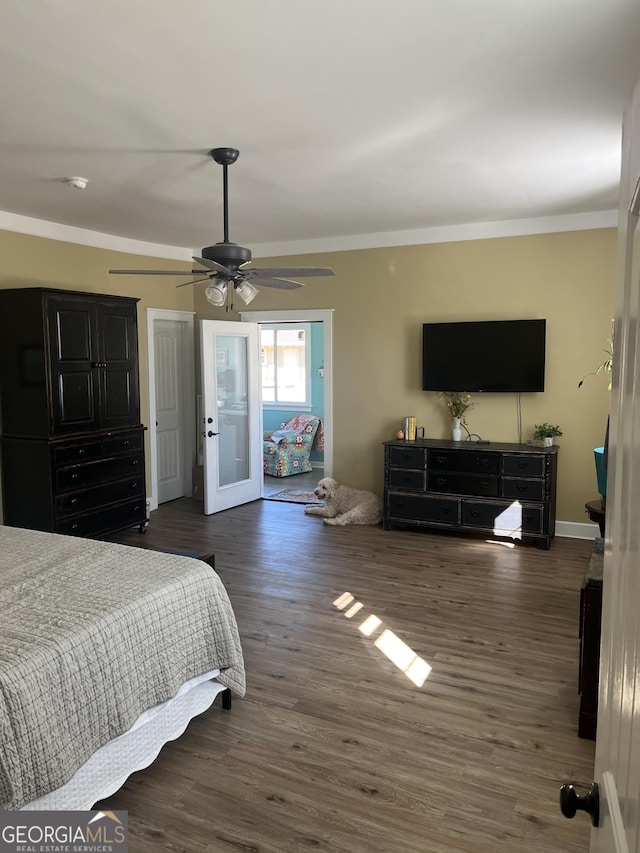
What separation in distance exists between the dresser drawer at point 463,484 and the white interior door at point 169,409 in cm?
311

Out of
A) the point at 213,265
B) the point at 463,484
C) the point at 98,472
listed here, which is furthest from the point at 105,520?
the point at 463,484

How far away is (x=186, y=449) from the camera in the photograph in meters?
7.59

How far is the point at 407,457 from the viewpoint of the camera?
596 cm

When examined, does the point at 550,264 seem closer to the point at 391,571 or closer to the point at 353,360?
the point at 353,360

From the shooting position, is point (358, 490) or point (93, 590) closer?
point (93, 590)

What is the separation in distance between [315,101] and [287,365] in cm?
692

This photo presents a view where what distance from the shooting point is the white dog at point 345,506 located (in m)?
6.31

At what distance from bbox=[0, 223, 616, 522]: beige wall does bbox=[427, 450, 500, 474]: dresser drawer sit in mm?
480

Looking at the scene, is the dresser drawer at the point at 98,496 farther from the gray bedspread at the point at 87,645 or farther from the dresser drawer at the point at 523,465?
the dresser drawer at the point at 523,465

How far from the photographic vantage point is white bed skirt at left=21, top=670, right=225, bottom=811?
2170mm

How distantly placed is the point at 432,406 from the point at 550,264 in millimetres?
1681

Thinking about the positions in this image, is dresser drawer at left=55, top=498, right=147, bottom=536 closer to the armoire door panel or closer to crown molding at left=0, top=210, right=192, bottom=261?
the armoire door panel

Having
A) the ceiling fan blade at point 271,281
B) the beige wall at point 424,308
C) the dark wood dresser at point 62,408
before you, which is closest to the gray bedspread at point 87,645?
the ceiling fan blade at point 271,281

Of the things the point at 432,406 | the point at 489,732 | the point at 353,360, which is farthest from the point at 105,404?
the point at 489,732
